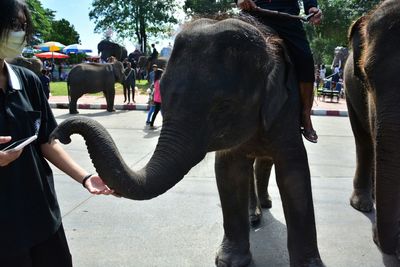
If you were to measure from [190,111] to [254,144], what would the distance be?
0.83m

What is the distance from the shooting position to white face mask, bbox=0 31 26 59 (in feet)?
6.48

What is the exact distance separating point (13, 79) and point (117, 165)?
66 cm

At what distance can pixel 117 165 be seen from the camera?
1.99 meters

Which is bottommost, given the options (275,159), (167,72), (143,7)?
(275,159)

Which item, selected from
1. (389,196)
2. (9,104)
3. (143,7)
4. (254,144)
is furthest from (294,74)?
(143,7)

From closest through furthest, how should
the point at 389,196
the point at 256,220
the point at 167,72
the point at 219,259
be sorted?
the point at 167,72
the point at 389,196
the point at 219,259
the point at 256,220

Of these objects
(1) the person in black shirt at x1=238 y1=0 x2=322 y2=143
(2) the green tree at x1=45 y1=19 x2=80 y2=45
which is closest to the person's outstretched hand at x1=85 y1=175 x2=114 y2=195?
(1) the person in black shirt at x1=238 y1=0 x2=322 y2=143

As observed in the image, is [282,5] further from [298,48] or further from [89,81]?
[89,81]

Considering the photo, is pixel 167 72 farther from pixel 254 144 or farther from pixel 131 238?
pixel 131 238

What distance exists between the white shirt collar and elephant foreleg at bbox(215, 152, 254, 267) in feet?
5.39

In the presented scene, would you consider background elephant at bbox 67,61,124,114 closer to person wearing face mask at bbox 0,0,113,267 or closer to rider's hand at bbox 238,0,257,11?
rider's hand at bbox 238,0,257,11

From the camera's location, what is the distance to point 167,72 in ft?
8.40

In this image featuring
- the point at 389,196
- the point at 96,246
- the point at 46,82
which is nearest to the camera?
the point at 389,196

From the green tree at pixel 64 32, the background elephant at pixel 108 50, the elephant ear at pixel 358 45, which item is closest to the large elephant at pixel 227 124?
the elephant ear at pixel 358 45
